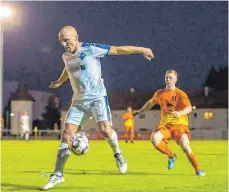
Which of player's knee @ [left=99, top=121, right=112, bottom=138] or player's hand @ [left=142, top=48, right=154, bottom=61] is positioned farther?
player's knee @ [left=99, top=121, right=112, bottom=138]

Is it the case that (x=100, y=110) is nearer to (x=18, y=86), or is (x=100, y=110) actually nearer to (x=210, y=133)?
(x=210, y=133)

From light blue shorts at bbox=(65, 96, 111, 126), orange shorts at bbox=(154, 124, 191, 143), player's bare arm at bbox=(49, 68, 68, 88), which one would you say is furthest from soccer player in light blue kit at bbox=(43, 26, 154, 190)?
orange shorts at bbox=(154, 124, 191, 143)

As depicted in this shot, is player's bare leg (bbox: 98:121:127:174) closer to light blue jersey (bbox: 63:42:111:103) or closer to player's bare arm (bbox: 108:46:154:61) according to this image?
light blue jersey (bbox: 63:42:111:103)

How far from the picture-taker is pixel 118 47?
10.3 meters

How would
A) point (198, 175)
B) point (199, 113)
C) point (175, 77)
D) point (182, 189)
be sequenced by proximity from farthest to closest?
point (199, 113) < point (175, 77) < point (198, 175) < point (182, 189)

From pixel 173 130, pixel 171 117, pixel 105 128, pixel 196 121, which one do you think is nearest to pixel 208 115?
pixel 196 121

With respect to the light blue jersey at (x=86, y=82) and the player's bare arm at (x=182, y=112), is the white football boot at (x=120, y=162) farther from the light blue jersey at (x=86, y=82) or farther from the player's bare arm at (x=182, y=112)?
the light blue jersey at (x=86, y=82)

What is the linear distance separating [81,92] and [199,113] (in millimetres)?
98155

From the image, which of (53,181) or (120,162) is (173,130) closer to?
(120,162)

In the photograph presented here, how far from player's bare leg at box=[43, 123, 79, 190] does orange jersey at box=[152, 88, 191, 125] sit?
3273 millimetres

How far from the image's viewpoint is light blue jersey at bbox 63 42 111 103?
33.1 ft

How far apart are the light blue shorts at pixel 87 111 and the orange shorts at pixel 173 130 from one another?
8.73 ft

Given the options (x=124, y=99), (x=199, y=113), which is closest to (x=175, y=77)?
(x=199, y=113)

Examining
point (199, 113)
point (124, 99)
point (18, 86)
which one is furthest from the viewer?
point (18, 86)
